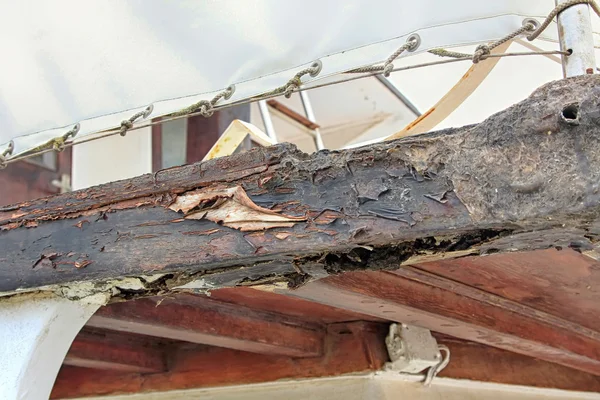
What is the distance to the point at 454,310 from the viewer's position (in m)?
1.14

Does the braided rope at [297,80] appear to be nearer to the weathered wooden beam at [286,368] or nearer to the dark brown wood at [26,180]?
the weathered wooden beam at [286,368]

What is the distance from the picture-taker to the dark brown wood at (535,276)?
96 cm

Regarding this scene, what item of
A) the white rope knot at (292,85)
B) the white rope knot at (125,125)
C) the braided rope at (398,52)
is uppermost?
the white rope knot at (125,125)

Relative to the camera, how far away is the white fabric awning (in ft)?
2.41

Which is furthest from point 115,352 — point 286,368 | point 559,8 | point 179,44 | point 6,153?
point 559,8

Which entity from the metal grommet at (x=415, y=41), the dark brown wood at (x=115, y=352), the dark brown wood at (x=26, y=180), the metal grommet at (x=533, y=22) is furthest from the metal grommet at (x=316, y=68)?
the dark brown wood at (x=26, y=180)

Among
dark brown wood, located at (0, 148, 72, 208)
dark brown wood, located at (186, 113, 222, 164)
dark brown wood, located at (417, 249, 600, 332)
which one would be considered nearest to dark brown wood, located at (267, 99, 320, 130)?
dark brown wood, located at (186, 113, 222, 164)

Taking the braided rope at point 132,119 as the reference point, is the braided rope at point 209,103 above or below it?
below

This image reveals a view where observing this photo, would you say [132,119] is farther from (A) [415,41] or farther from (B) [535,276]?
(B) [535,276]

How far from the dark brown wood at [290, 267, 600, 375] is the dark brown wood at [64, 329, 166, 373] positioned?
1.93 feet

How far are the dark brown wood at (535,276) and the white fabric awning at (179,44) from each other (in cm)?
36

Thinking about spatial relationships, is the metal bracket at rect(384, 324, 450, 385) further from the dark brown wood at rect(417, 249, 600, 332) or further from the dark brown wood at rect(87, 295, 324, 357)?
the dark brown wood at rect(417, 249, 600, 332)

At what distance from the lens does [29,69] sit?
1.01 m

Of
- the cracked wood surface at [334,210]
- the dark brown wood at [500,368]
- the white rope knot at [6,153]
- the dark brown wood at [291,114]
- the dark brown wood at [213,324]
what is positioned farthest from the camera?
the dark brown wood at [291,114]
